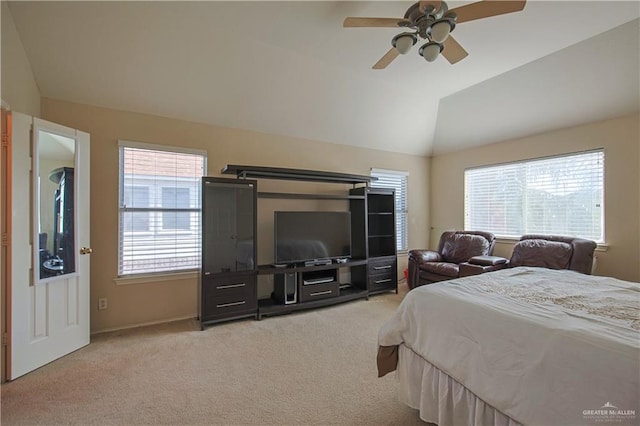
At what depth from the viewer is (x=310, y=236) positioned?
4.07 metres

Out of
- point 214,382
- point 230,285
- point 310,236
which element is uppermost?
point 310,236

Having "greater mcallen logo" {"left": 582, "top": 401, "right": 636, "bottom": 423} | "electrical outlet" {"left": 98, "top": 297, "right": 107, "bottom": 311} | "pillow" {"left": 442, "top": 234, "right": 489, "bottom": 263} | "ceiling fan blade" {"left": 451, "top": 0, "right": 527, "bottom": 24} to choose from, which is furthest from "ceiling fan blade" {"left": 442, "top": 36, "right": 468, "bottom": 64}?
"electrical outlet" {"left": 98, "top": 297, "right": 107, "bottom": 311}

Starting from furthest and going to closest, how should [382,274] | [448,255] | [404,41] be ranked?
[448,255], [382,274], [404,41]

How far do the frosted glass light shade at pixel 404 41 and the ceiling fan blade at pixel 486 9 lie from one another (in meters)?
0.31

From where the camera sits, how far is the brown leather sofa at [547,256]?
11.7 ft

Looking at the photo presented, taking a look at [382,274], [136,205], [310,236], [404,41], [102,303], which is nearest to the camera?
[404,41]

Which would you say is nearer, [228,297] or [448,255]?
[228,297]

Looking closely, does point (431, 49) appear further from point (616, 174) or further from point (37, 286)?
point (37, 286)

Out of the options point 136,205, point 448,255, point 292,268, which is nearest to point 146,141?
point 136,205

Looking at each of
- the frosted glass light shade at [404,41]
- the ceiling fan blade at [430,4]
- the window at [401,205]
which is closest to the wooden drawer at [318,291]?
the window at [401,205]

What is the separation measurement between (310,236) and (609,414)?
3249 millimetres

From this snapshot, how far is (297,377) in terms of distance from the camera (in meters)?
2.33

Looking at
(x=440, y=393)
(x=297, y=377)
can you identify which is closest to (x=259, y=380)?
(x=297, y=377)

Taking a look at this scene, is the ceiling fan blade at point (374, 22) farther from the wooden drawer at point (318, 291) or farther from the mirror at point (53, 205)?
the wooden drawer at point (318, 291)
